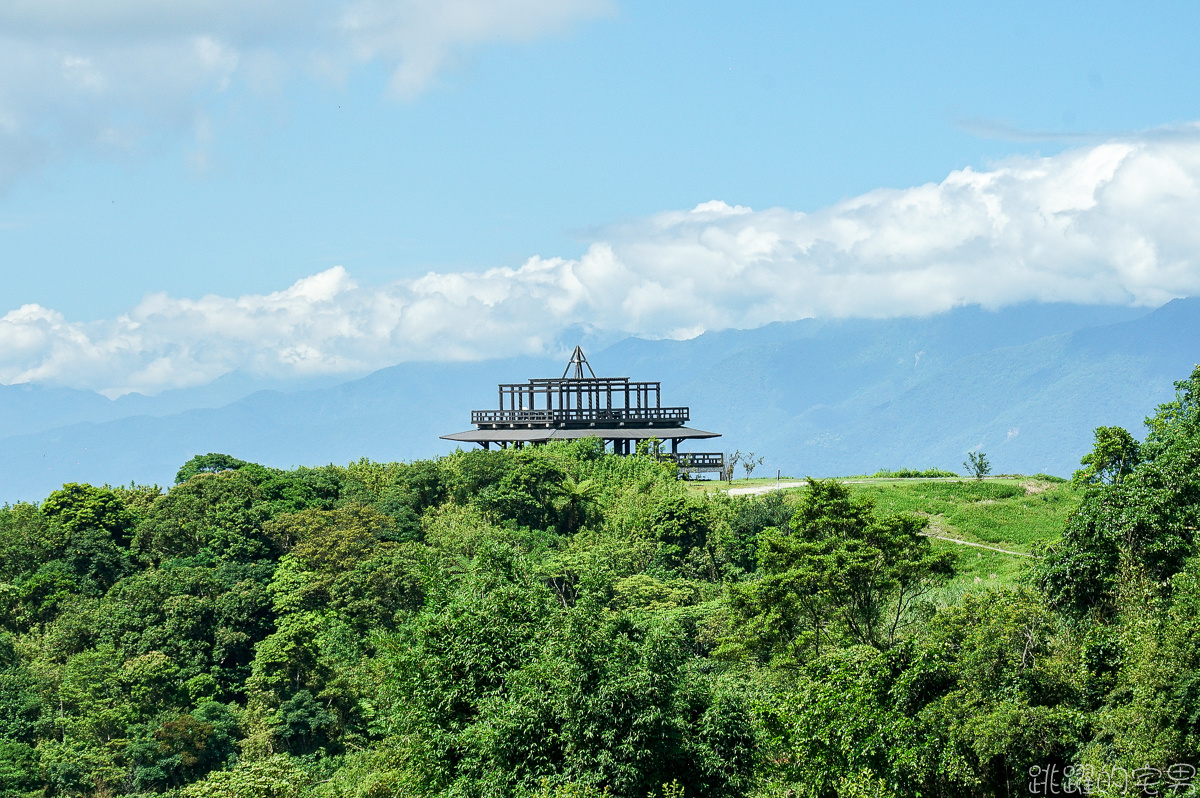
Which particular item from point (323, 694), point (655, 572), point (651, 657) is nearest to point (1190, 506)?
point (651, 657)

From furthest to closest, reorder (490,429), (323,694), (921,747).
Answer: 1. (490,429)
2. (323,694)
3. (921,747)

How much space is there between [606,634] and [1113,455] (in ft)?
43.7

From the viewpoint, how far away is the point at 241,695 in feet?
129

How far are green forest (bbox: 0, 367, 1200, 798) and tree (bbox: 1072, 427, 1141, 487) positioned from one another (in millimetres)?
80

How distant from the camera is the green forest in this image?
66.2ft

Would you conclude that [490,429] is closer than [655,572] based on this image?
No

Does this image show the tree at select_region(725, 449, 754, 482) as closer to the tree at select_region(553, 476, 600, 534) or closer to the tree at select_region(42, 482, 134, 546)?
the tree at select_region(553, 476, 600, 534)

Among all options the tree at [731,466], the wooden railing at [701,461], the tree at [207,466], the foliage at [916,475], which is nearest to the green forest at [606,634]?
the tree at [207,466]

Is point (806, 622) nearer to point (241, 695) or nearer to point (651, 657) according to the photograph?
point (651, 657)

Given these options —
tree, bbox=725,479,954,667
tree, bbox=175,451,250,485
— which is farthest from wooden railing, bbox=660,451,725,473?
tree, bbox=725,479,954,667

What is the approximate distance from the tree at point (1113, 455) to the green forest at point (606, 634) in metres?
0.08

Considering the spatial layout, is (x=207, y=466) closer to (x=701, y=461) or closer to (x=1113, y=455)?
(x=701, y=461)

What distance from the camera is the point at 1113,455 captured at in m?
27.2

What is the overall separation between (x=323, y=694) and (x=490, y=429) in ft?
74.4
